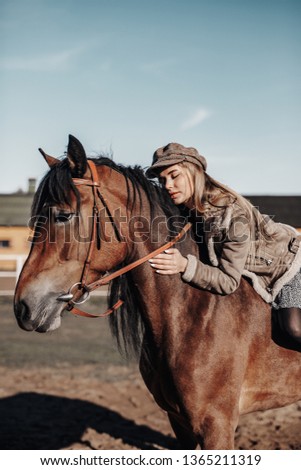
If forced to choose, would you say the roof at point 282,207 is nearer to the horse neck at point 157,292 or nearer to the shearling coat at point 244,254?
the shearling coat at point 244,254

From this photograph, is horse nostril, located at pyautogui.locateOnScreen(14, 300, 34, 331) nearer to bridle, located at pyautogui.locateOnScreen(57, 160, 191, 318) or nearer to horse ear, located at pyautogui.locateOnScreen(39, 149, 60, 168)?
bridle, located at pyautogui.locateOnScreen(57, 160, 191, 318)

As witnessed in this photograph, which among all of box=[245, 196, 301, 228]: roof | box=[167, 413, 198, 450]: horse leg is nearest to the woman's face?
box=[167, 413, 198, 450]: horse leg

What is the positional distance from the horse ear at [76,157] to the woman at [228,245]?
572 mm

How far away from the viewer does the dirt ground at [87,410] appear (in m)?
5.08

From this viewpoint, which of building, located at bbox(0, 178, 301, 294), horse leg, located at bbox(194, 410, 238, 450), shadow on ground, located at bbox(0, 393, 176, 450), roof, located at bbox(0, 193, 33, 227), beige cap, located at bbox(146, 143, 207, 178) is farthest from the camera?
roof, located at bbox(0, 193, 33, 227)

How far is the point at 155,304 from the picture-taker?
10.1 feet

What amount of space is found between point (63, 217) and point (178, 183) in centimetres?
89

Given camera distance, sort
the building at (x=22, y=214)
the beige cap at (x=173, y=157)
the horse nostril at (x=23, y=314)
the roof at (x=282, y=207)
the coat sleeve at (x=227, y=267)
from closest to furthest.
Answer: the horse nostril at (x=23, y=314) → the coat sleeve at (x=227, y=267) → the beige cap at (x=173, y=157) → the building at (x=22, y=214) → the roof at (x=282, y=207)

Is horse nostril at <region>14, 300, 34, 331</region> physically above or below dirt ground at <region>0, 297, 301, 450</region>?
above

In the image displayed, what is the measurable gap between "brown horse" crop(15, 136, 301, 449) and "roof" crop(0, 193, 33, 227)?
3273cm

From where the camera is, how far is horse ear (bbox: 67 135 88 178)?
8.86 feet

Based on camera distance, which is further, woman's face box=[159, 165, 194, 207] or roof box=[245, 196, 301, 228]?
roof box=[245, 196, 301, 228]

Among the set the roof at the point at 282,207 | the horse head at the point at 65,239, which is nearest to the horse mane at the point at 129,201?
the horse head at the point at 65,239
